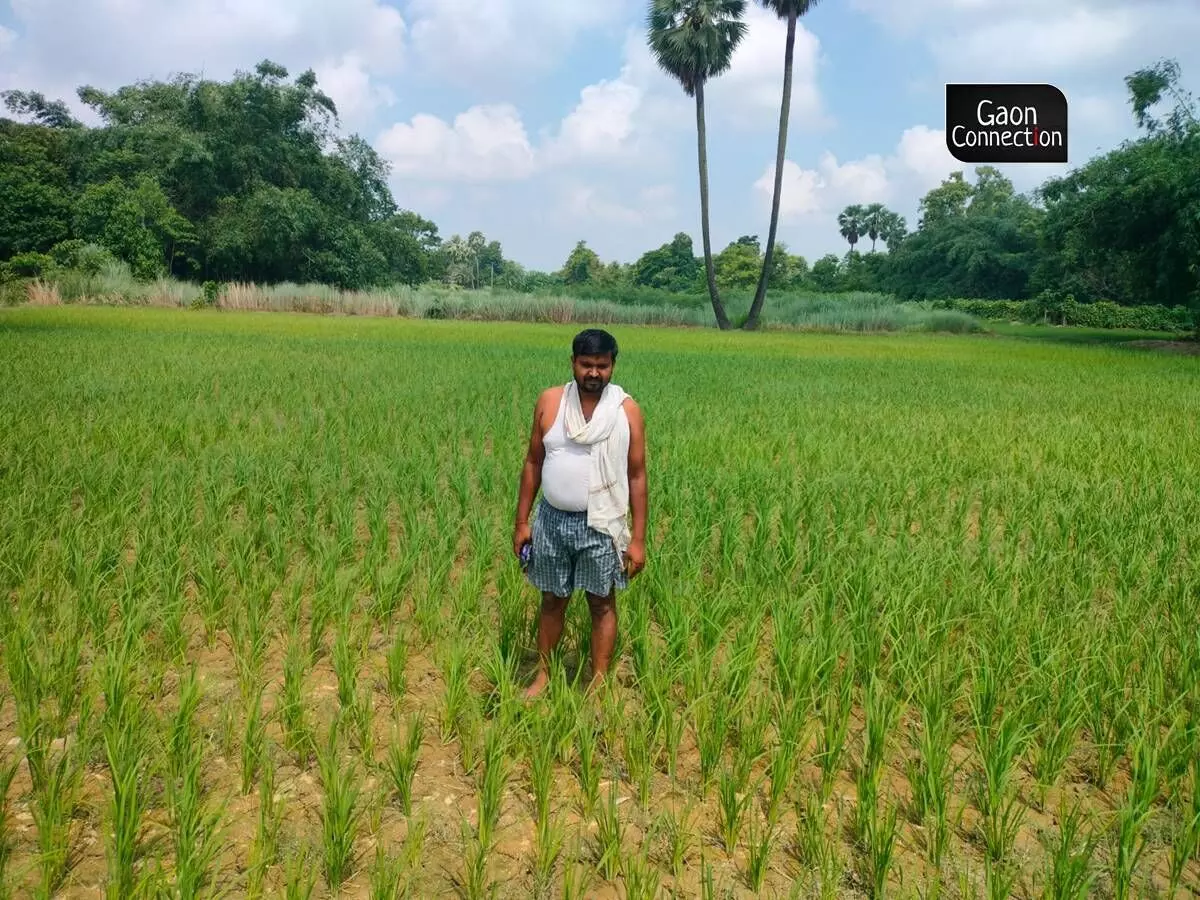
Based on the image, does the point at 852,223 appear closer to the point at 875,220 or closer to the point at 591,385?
the point at 875,220

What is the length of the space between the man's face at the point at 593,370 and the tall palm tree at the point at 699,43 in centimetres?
2560

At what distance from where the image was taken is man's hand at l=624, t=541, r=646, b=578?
97.8 inches

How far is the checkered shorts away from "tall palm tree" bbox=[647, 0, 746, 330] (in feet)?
83.9

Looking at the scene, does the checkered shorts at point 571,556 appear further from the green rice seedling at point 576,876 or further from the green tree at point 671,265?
the green tree at point 671,265

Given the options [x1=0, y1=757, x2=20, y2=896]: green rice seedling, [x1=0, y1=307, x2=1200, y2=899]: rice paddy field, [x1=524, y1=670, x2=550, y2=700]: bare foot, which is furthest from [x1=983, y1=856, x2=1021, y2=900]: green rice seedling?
[x1=0, y1=757, x2=20, y2=896]: green rice seedling

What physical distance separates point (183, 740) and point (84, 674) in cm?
83

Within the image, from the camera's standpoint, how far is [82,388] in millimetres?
8086

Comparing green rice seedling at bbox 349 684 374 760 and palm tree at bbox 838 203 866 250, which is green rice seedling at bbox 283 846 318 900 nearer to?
green rice seedling at bbox 349 684 374 760

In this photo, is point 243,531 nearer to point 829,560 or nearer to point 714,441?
point 829,560

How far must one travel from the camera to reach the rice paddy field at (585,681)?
190 centimetres

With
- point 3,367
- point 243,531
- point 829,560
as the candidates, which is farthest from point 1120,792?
point 3,367

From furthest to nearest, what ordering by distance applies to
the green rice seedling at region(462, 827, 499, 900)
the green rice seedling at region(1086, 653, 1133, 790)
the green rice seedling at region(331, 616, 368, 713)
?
the green rice seedling at region(331, 616, 368, 713), the green rice seedling at region(1086, 653, 1133, 790), the green rice seedling at region(462, 827, 499, 900)

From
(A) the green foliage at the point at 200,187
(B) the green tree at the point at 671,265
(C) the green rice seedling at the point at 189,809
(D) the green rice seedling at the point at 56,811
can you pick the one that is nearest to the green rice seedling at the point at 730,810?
(C) the green rice seedling at the point at 189,809

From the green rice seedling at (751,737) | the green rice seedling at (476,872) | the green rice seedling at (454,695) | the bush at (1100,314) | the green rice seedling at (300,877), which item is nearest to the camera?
the green rice seedling at (300,877)
